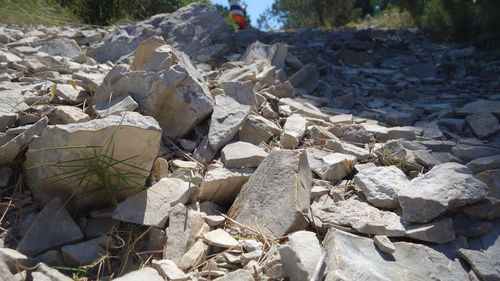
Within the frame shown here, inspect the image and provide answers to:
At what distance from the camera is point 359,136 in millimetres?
3059

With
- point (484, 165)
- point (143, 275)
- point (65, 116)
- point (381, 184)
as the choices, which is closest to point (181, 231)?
point (143, 275)

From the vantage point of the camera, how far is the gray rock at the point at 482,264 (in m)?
1.83

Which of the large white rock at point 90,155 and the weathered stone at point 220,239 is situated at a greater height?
the large white rock at point 90,155

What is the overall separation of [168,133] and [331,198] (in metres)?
1.06

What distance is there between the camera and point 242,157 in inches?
97.3

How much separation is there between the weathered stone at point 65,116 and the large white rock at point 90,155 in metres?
0.27

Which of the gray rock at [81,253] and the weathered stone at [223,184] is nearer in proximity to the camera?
the gray rock at [81,253]

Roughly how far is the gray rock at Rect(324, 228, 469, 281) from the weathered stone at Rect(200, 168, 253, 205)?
0.68 meters

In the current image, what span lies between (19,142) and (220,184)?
3.33 feet

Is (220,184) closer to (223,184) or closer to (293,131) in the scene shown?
(223,184)

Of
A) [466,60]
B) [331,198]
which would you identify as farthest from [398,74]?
[331,198]

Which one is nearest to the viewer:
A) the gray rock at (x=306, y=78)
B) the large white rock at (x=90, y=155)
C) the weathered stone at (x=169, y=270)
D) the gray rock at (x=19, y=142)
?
the weathered stone at (x=169, y=270)

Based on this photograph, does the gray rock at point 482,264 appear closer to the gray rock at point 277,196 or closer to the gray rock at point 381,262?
the gray rock at point 381,262

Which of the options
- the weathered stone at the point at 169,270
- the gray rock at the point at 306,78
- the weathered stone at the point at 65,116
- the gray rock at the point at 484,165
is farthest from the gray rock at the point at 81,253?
the gray rock at the point at 306,78
